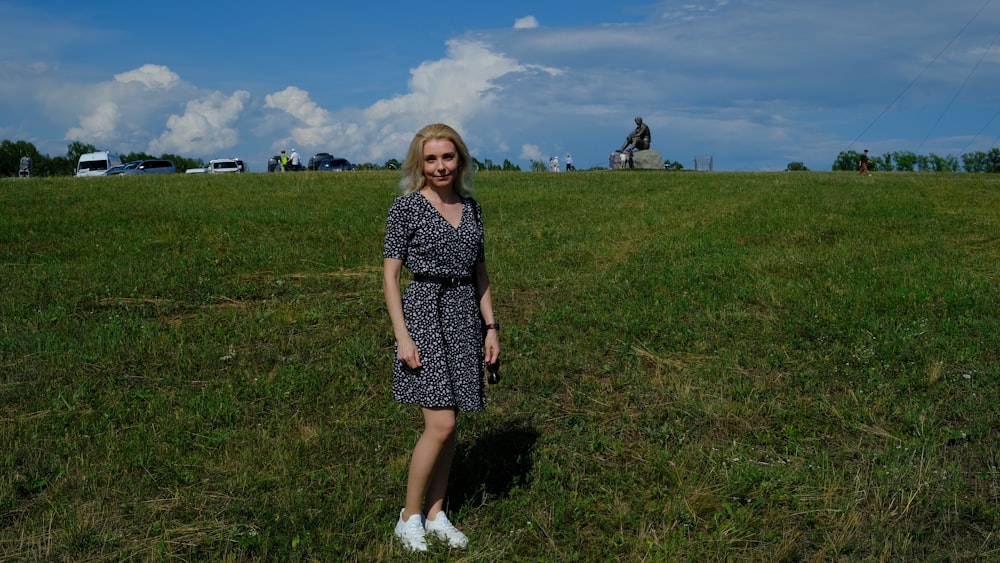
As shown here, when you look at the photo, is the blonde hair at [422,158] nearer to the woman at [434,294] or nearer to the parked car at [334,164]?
the woman at [434,294]

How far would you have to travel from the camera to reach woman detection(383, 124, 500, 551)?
Answer: 438 cm

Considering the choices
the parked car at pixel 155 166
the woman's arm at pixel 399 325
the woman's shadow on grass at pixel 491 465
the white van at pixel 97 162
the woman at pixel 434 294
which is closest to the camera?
the woman's arm at pixel 399 325

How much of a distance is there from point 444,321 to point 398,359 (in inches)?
11.8

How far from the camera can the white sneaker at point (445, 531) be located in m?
4.72

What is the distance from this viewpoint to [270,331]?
8.88 metres

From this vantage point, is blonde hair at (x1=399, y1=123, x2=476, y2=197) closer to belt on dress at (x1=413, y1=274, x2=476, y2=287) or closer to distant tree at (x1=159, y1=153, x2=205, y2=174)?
belt on dress at (x1=413, y1=274, x2=476, y2=287)

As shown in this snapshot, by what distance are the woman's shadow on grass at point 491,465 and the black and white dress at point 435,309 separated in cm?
117

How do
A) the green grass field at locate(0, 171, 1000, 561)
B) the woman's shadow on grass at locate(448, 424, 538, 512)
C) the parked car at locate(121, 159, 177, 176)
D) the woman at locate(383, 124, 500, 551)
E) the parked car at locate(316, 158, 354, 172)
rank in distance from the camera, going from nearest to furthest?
the woman at locate(383, 124, 500, 551) < the green grass field at locate(0, 171, 1000, 561) < the woman's shadow on grass at locate(448, 424, 538, 512) < the parked car at locate(121, 159, 177, 176) < the parked car at locate(316, 158, 354, 172)

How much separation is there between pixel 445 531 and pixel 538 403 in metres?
2.46

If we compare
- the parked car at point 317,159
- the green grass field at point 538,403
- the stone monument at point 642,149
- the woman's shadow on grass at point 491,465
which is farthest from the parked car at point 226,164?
the woman's shadow on grass at point 491,465

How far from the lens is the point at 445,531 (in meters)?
4.74

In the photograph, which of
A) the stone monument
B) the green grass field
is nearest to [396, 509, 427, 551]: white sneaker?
the green grass field

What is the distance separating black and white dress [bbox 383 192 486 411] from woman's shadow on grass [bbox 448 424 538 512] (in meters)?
1.17

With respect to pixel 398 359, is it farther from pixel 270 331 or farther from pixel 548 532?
pixel 270 331
